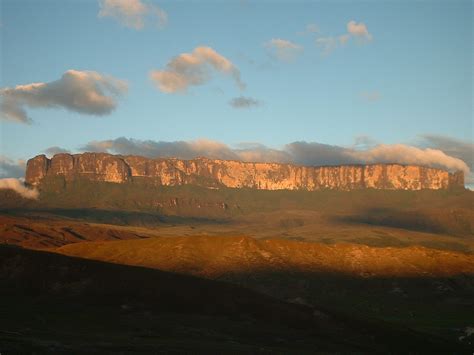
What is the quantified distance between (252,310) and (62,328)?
35286 millimetres

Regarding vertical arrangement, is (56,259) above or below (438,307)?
above

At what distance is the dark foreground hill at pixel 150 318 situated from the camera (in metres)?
80.7

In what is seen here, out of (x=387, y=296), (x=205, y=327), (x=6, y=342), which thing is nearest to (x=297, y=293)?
(x=387, y=296)

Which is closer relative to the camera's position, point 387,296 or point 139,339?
point 139,339

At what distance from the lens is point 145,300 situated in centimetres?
11375

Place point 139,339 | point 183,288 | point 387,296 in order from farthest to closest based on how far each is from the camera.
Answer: point 387,296
point 183,288
point 139,339

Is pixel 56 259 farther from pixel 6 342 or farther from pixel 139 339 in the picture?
pixel 6 342

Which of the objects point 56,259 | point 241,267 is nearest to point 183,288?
point 56,259

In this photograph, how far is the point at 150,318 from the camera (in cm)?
10375

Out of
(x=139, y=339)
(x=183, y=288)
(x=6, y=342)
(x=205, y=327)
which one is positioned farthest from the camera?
(x=183, y=288)

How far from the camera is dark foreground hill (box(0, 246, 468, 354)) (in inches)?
3177

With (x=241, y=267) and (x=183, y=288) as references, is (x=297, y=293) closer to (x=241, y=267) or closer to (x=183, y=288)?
(x=241, y=267)

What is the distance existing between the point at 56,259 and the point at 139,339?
53.4 meters

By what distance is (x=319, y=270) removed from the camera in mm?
199000
